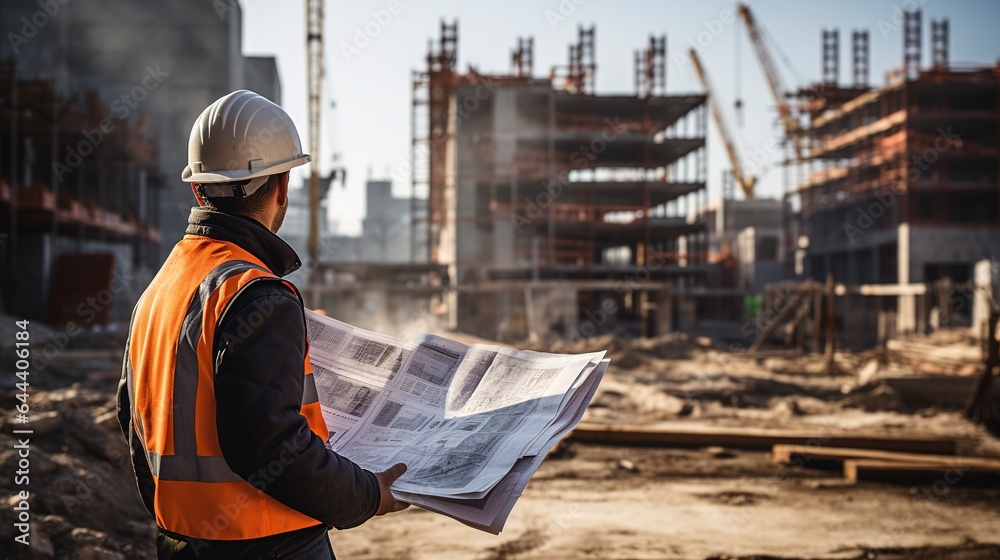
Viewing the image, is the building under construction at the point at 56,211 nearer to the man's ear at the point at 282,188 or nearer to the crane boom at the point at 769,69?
the man's ear at the point at 282,188

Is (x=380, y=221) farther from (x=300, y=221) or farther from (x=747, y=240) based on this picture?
(x=747, y=240)

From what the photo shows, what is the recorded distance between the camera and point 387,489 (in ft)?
5.02

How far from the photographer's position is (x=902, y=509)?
5.36 m

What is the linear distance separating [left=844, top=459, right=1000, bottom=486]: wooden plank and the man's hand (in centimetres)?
569

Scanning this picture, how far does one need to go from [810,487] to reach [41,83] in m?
23.5

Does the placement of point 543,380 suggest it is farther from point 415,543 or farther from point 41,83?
point 41,83

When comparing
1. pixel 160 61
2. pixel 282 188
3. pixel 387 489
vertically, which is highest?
pixel 160 61

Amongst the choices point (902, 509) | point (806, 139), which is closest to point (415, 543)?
point (902, 509)

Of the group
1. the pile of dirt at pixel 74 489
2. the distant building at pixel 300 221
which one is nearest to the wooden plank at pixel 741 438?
the pile of dirt at pixel 74 489

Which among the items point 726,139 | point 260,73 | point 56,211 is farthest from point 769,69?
point 56,211

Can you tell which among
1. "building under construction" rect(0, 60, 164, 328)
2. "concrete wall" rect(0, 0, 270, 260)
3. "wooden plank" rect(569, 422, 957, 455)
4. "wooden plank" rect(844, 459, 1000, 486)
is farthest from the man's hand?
"concrete wall" rect(0, 0, 270, 260)

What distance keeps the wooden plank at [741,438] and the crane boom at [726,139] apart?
54.2 meters

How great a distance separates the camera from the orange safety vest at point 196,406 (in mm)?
1367

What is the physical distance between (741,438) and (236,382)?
690cm
